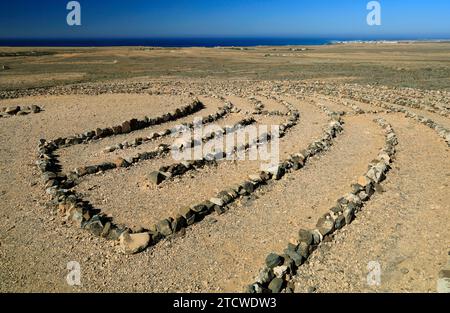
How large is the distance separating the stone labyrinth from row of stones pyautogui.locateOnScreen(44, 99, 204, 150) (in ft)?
0.14

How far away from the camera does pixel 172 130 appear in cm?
1791

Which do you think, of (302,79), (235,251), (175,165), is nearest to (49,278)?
(235,251)

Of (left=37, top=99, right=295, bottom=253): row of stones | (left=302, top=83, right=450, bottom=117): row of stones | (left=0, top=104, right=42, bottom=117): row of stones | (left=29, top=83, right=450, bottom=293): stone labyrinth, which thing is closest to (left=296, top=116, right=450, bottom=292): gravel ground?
(left=29, top=83, right=450, bottom=293): stone labyrinth

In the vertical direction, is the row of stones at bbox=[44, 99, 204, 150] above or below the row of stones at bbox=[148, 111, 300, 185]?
above

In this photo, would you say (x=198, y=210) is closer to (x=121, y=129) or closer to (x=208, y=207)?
(x=208, y=207)

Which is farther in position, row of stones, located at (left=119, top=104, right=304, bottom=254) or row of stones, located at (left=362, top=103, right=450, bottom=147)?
row of stones, located at (left=362, top=103, right=450, bottom=147)

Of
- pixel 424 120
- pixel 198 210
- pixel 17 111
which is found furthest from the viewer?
pixel 17 111

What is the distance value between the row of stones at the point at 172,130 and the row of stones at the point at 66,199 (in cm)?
207

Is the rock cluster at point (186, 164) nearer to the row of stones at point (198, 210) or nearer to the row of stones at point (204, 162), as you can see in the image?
the row of stones at point (204, 162)

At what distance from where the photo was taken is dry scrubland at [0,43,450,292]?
25.6 feet

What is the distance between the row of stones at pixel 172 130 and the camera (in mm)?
15519

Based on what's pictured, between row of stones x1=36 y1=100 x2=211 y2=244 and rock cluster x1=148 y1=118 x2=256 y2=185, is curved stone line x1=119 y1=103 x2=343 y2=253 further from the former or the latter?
rock cluster x1=148 y1=118 x2=256 y2=185

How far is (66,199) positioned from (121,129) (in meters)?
7.66

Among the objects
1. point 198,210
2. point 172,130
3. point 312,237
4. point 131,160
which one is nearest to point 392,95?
point 172,130
